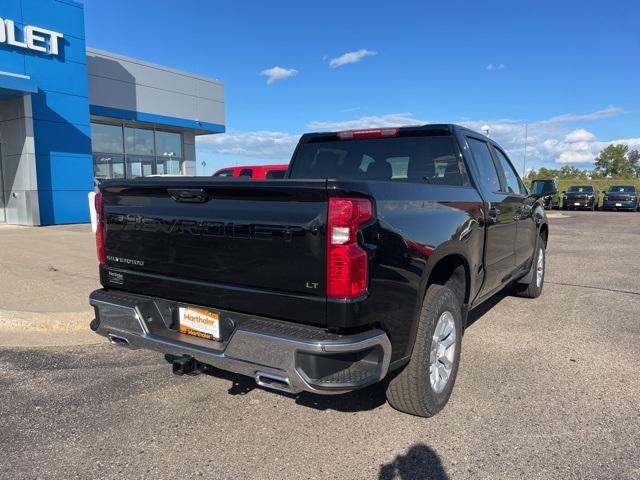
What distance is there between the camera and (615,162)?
314 ft

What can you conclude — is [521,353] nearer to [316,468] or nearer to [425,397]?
[425,397]

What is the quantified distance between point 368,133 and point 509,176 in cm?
191

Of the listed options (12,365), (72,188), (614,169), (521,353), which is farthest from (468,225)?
(614,169)

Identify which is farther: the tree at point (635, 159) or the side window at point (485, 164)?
the tree at point (635, 159)

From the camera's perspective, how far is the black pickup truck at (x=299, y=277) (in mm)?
2539

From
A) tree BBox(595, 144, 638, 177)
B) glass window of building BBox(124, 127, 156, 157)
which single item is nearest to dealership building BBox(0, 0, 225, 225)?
glass window of building BBox(124, 127, 156, 157)

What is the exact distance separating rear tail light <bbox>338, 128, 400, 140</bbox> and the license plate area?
231cm

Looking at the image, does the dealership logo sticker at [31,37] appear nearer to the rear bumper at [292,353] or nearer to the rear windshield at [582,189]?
the rear bumper at [292,353]

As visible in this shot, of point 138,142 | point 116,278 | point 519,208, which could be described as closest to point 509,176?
point 519,208

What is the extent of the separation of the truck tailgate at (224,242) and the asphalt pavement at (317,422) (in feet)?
2.75

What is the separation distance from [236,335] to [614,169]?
360 feet

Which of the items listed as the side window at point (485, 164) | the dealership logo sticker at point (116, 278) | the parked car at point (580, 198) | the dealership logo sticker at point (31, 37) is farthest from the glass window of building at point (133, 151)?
the parked car at point (580, 198)

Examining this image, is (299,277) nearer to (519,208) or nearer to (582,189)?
(519,208)

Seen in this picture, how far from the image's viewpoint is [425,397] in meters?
3.17
